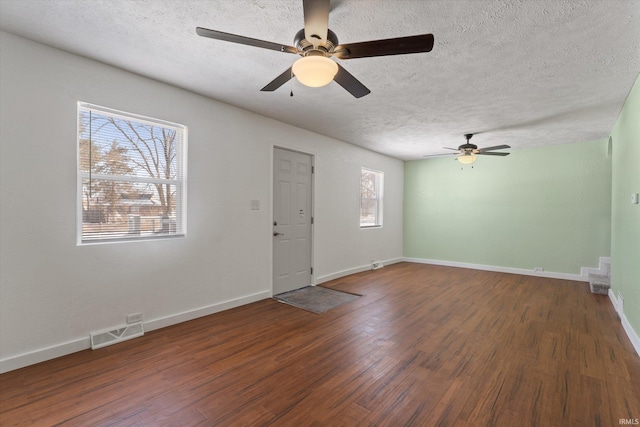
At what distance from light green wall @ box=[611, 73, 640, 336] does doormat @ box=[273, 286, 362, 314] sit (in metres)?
2.99

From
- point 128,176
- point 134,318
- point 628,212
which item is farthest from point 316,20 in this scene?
point 628,212

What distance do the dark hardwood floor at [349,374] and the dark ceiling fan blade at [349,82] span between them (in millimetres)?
2205

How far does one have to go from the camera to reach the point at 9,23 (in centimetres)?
210

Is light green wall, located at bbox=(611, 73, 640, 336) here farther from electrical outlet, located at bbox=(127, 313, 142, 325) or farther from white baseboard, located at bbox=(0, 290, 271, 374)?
electrical outlet, located at bbox=(127, 313, 142, 325)

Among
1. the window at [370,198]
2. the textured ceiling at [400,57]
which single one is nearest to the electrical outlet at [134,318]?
the textured ceiling at [400,57]

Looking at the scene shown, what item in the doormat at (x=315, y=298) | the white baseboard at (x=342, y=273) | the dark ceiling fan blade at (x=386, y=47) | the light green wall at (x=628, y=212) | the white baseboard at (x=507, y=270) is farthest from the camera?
the white baseboard at (x=507, y=270)

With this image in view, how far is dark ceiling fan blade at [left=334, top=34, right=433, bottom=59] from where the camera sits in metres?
1.61

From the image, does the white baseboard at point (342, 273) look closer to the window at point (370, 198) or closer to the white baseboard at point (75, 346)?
the window at point (370, 198)

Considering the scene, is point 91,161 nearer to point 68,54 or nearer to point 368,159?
point 68,54

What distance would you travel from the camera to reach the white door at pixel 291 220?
14.2 feet

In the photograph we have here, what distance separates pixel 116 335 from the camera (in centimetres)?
273

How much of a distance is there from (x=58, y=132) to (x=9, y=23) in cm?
78

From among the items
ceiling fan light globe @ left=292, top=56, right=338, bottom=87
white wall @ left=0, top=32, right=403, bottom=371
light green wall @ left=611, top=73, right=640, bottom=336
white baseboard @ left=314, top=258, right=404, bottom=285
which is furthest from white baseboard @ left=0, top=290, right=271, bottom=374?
light green wall @ left=611, top=73, right=640, bottom=336

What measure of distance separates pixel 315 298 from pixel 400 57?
10.5 ft
